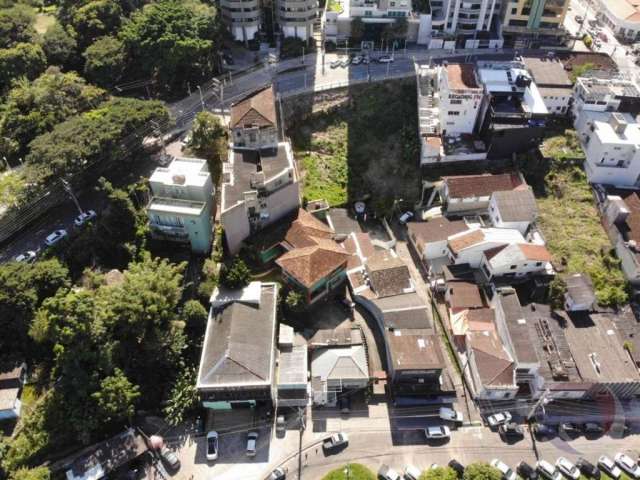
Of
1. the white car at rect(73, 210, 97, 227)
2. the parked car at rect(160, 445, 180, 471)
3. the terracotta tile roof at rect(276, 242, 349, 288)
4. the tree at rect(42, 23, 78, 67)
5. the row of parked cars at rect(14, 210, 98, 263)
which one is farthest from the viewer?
the tree at rect(42, 23, 78, 67)

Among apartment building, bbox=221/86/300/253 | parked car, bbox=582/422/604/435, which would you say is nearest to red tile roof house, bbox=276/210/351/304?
apartment building, bbox=221/86/300/253

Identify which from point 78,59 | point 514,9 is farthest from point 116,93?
point 514,9

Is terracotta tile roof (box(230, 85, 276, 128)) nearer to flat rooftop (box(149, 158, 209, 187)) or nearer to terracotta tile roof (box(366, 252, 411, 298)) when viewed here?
flat rooftop (box(149, 158, 209, 187))

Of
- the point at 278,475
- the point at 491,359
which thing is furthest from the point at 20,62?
the point at 491,359

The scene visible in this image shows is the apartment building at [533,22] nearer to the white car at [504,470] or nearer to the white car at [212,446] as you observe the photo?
the white car at [504,470]

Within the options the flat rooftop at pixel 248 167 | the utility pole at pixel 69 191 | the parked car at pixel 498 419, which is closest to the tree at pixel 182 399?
the flat rooftop at pixel 248 167

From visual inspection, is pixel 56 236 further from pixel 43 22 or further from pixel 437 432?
pixel 43 22
